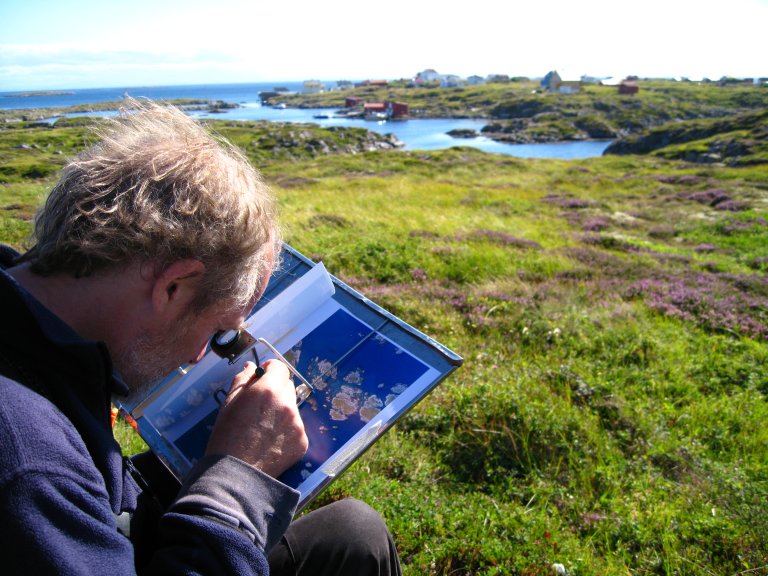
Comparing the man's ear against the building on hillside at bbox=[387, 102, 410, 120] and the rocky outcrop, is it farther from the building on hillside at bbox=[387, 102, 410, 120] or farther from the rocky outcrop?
the building on hillside at bbox=[387, 102, 410, 120]

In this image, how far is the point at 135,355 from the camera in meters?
1.54

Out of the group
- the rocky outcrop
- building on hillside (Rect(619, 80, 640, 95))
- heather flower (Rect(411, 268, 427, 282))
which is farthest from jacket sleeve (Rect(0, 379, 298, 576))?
building on hillside (Rect(619, 80, 640, 95))

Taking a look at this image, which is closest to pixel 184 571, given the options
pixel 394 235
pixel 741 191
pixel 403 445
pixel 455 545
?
pixel 455 545

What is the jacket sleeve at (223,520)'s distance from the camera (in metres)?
1.29

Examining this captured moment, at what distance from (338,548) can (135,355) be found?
3.51 feet

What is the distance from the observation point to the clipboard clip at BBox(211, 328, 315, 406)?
1.97 metres

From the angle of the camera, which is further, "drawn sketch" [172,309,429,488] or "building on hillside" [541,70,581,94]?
"building on hillside" [541,70,581,94]

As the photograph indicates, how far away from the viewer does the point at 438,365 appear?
202 centimetres

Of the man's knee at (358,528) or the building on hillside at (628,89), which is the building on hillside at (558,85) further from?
the man's knee at (358,528)

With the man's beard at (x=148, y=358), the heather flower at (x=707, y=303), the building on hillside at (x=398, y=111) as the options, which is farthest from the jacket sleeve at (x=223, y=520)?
the building on hillside at (x=398, y=111)

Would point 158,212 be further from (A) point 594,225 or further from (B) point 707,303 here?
(A) point 594,225

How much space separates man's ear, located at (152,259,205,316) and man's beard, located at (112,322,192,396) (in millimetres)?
85

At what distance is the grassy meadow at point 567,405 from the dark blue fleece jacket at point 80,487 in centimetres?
122

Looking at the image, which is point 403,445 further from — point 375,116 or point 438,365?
point 375,116
